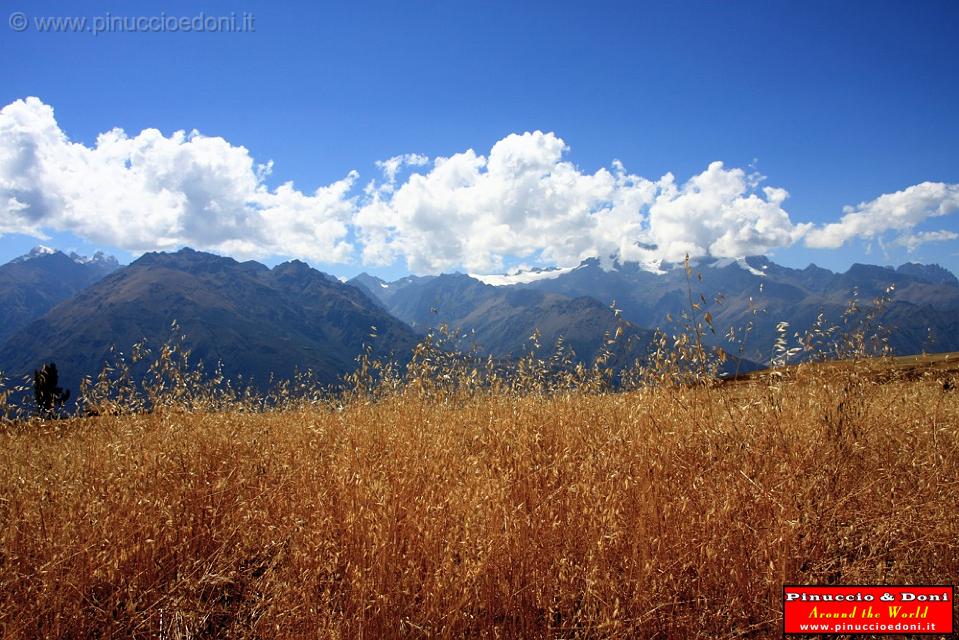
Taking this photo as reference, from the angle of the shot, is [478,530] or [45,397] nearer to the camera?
[478,530]

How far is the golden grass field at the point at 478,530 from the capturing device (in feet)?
8.71

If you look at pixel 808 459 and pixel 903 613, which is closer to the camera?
pixel 903 613

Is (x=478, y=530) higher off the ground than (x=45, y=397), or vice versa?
(x=478, y=530)

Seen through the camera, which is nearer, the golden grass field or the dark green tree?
the golden grass field

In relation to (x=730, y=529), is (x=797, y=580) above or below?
below

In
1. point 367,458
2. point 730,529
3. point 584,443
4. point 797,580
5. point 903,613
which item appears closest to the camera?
Answer: point 903,613

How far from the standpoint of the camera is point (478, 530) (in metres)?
3.03

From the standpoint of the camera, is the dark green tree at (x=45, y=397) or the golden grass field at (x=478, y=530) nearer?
the golden grass field at (x=478, y=530)

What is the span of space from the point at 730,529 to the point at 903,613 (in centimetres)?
89

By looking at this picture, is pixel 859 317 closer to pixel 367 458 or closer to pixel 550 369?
pixel 550 369

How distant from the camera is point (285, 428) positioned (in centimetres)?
598

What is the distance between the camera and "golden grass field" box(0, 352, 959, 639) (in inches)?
104

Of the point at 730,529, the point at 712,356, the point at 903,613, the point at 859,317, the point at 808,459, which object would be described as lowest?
the point at 903,613

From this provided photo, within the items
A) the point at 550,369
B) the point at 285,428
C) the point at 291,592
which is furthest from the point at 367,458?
the point at 550,369
